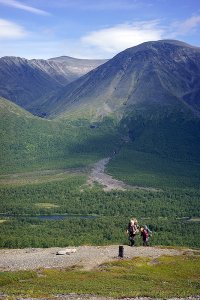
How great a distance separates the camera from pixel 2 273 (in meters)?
84.2

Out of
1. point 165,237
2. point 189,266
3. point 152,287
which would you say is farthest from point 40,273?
point 165,237

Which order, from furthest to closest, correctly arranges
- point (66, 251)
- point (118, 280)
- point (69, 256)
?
point (66, 251)
point (69, 256)
point (118, 280)

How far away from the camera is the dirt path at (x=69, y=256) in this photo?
91.2 m

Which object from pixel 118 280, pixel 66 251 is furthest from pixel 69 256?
pixel 118 280

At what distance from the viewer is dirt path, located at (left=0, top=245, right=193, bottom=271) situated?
9125 cm

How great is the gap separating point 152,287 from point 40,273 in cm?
2208

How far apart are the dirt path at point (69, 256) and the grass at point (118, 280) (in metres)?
3.51

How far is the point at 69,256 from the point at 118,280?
65.9ft

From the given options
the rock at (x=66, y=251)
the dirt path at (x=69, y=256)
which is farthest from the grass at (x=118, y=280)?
the rock at (x=66, y=251)

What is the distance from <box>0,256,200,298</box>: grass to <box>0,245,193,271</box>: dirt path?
11.5ft

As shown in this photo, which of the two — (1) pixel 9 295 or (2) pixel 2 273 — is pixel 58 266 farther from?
(1) pixel 9 295

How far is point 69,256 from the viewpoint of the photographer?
9819cm

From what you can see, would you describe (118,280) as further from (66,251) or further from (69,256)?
(66,251)

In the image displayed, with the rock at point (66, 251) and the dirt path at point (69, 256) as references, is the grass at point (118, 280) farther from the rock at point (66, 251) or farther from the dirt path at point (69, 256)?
the rock at point (66, 251)
